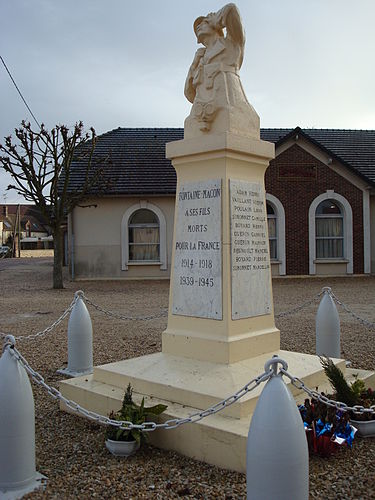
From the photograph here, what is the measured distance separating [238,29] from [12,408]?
4.32 m

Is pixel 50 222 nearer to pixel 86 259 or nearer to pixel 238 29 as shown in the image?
pixel 86 259

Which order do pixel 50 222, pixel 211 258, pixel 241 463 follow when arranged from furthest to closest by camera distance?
pixel 50 222
pixel 211 258
pixel 241 463

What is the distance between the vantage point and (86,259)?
21516mm

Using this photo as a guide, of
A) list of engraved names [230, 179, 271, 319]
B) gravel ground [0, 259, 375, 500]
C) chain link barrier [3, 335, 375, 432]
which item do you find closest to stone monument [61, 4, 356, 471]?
list of engraved names [230, 179, 271, 319]

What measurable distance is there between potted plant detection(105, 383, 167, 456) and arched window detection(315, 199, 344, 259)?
59.6 feet

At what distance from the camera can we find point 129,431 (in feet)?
14.2

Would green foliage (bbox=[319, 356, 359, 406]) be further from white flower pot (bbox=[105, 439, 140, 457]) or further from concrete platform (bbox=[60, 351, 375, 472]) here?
white flower pot (bbox=[105, 439, 140, 457])

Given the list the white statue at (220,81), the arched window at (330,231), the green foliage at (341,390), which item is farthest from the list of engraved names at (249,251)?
the arched window at (330,231)

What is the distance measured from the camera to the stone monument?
17.2ft

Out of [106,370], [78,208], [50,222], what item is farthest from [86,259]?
[106,370]

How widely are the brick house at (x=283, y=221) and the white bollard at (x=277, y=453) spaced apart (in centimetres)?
1827

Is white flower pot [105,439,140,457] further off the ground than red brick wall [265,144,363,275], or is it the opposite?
red brick wall [265,144,363,275]

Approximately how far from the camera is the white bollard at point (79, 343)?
6.92m

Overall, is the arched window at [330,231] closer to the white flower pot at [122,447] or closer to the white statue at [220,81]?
the white statue at [220,81]
